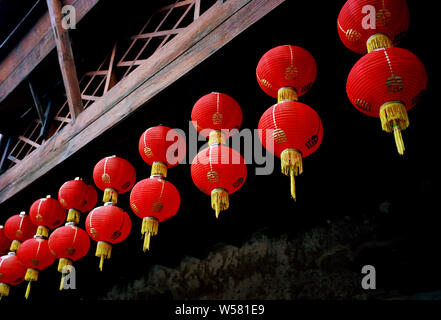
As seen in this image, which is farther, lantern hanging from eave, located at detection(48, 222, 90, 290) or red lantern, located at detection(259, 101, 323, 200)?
lantern hanging from eave, located at detection(48, 222, 90, 290)

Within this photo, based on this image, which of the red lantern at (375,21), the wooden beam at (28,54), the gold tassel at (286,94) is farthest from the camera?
the wooden beam at (28,54)

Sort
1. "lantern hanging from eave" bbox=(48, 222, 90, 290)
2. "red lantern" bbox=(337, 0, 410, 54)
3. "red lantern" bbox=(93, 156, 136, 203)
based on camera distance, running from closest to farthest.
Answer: "red lantern" bbox=(337, 0, 410, 54) → "red lantern" bbox=(93, 156, 136, 203) → "lantern hanging from eave" bbox=(48, 222, 90, 290)

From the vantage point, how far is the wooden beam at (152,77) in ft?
10.4

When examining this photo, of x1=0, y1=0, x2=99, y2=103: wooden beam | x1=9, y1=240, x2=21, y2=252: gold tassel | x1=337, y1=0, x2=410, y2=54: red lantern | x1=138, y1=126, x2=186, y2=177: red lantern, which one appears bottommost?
x1=9, y1=240, x2=21, y2=252: gold tassel

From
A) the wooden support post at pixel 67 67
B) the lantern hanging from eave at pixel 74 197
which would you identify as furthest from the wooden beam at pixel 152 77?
the lantern hanging from eave at pixel 74 197

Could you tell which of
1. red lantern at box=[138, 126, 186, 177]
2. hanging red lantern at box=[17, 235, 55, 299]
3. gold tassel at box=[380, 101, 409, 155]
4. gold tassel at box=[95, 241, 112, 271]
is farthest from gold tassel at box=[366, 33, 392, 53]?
hanging red lantern at box=[17, 235, 55, 299]

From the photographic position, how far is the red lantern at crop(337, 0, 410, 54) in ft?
7.69

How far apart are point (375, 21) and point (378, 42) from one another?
0.14 metres

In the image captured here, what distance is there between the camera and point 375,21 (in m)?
2.37

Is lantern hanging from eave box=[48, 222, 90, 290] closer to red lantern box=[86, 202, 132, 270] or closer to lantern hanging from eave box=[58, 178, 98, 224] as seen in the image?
lantern hanging from eave box=[58, 178, 98, 224]

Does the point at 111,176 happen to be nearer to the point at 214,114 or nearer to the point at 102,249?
the point at 102,249

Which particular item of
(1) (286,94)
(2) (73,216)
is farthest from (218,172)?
(2) (73,216)

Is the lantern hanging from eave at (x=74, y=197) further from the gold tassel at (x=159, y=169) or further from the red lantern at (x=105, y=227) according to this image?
the gold tassel at (x=159, y=169)

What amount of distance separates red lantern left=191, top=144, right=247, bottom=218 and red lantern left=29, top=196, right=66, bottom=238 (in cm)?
290
